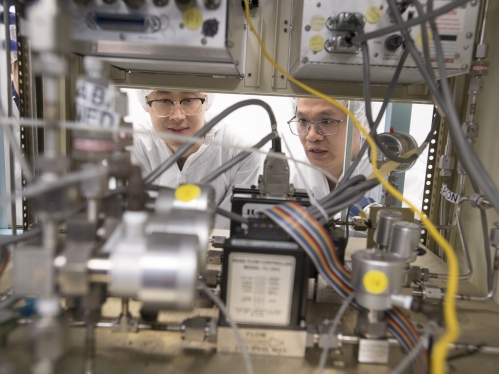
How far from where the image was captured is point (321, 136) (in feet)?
5.15

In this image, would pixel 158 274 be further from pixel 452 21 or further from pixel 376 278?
pixel 452 21

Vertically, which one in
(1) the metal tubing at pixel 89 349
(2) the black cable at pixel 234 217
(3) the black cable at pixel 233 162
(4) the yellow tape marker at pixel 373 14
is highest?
(4) the yellow tape marker at pixel 373 14

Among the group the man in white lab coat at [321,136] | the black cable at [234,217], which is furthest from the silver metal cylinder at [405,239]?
the man in white lab coat at [321,136]

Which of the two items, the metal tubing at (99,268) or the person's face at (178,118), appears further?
the person's face at (178,118)

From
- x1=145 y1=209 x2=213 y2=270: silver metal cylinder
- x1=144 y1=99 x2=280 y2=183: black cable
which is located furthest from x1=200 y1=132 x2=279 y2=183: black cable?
x1=145 y1=209 x2=213 y2=270: silver metal cylinder

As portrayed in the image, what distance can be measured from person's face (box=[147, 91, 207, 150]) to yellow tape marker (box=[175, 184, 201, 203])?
34.1 inches

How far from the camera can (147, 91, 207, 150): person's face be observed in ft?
4.80

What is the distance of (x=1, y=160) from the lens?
1.53m

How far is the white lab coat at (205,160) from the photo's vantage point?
5.05 feet

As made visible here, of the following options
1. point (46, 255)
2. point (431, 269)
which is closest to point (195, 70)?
point (46, 255)

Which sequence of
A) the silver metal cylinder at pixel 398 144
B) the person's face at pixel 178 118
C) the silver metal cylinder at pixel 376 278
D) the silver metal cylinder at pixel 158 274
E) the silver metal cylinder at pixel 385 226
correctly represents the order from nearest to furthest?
the silver metal cylinder at pixel 158 274, the silver metal cylinder at pixel 376 278, the silver metal cylinder at pixel 385 226, the silver metal cylinder at pixel 398 144, the person's face at pixel 178 118

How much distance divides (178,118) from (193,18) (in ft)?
2.63

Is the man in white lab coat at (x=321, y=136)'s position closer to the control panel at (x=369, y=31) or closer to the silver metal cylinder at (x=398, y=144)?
the silver metal cylinder at (x=398, y=144)

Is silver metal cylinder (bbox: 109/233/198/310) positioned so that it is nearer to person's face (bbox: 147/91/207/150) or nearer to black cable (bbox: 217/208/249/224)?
black cable (bbox: 217/208/249/224)
